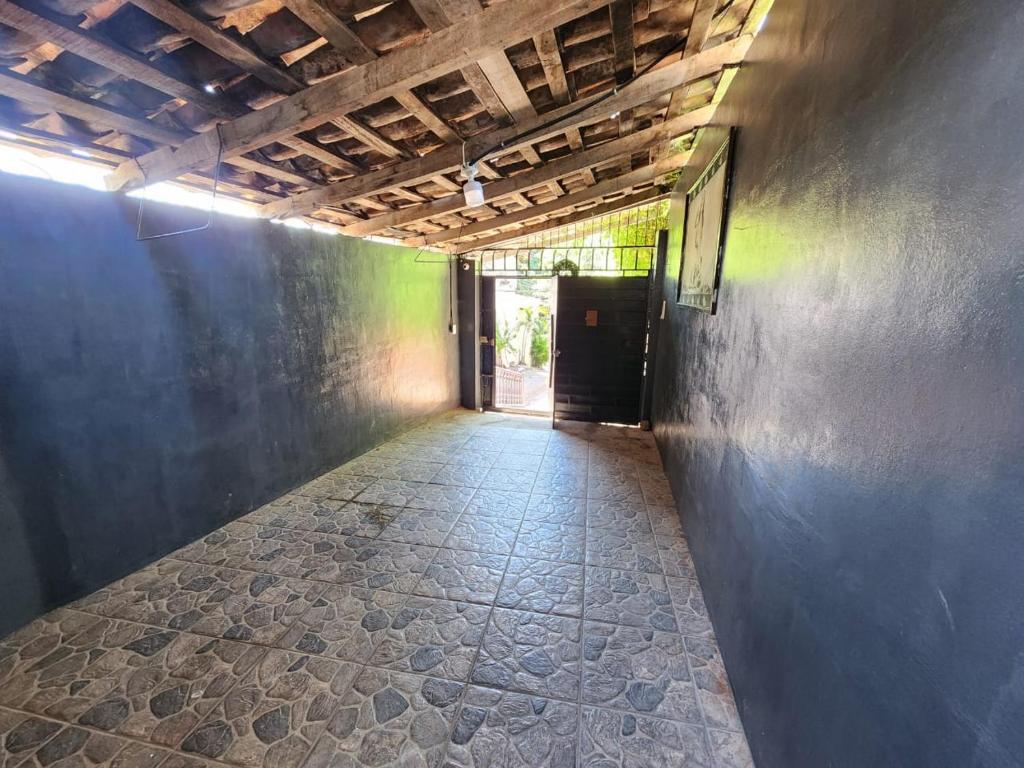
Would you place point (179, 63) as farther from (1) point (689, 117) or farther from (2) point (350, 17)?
(1) point (689, 117)

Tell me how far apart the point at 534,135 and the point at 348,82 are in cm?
109

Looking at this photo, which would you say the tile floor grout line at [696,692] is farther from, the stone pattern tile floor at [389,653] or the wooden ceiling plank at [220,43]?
the wooden ceiling plank at [220,43]

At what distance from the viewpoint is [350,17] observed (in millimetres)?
1603

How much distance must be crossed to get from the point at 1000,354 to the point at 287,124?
258 cm

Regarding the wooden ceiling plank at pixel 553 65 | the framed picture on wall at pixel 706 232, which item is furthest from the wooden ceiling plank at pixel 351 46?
the framed picture on wall at pixel 706 232

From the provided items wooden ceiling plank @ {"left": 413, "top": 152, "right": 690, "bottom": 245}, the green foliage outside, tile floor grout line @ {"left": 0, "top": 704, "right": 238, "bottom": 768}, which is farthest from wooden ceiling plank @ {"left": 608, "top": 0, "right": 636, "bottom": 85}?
the green foliage outside

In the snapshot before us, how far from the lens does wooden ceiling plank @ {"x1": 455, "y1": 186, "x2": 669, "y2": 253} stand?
4.75m

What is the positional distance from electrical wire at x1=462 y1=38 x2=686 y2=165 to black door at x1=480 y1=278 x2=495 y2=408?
3.53 m

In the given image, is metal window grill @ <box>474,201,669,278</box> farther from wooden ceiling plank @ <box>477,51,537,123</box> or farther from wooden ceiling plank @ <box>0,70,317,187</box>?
wooden ceiling plank @ <box>0,70,317,187</box>

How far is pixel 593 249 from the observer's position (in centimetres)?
531

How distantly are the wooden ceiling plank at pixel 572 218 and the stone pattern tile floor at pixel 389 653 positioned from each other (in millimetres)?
3651

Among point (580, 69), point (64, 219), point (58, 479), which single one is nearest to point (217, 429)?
point (58, 479)

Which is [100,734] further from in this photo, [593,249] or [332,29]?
[593,249]

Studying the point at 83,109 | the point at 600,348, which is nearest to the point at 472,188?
the point at 83,109
